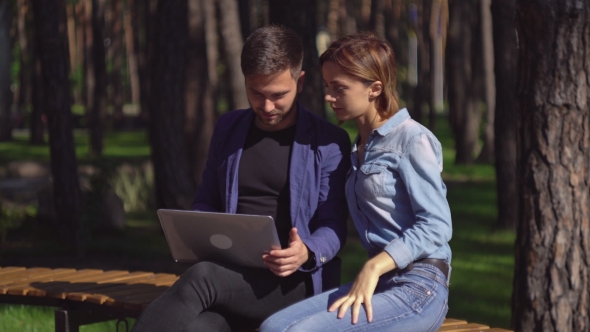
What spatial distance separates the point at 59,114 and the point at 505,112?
5.16 meters

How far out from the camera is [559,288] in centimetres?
479

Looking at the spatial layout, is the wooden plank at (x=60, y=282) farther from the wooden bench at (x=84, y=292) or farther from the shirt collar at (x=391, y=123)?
the shirt collar at (x=391, y=123)

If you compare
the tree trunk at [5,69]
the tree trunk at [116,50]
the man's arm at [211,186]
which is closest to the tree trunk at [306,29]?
the man's arm at [211,186]

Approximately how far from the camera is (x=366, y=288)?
10.6 feet

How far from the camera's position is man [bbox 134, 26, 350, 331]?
11.5 ft

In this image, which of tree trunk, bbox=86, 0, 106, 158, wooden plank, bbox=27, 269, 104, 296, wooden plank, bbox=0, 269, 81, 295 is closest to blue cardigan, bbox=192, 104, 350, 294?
wooden plank, bbox=27, 269, 104, 296

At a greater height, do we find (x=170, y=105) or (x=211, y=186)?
(x=211, y=186)

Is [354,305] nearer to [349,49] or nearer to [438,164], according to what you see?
[438,164]

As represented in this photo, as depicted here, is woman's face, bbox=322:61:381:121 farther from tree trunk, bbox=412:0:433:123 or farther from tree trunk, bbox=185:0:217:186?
tree trunk, bbox=412:0:433:123

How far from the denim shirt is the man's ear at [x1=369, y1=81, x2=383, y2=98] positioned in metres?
0.11

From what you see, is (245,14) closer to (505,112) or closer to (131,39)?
(505,112)

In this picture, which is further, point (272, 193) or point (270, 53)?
point (272, 193)

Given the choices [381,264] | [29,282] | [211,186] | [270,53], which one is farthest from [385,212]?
[29,282]

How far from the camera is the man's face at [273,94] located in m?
3.63
